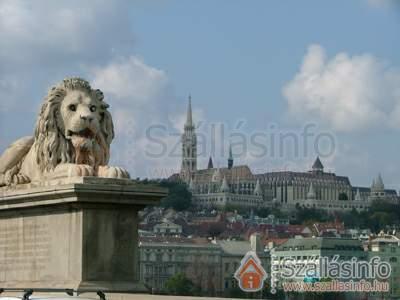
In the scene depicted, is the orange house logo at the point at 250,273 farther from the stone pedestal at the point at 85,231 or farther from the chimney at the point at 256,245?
the stone pedestal at the point at 85,231

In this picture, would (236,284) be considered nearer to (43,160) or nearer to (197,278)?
(197,278)

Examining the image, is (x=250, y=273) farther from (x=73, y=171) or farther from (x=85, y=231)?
(x=85, y=231)

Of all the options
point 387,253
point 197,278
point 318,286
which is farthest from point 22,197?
point 387,253

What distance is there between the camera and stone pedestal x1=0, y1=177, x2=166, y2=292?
57.5 feet

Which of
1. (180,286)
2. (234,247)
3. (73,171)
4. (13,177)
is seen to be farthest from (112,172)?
(234,247)

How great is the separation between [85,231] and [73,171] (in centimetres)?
88

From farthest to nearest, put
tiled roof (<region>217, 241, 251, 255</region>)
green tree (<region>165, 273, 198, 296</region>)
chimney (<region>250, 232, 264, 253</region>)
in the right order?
1. chimney (<region>250, 232, 264, 253</region>)
2. tiled roof (<region>217, 241, 251, 255</region>)
3. green tree (<region>165, 273, 198, 296</region>)

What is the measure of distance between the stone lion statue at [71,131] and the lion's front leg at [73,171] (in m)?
0.02

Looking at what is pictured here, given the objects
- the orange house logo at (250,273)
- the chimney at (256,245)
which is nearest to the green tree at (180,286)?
the orange house logo at (250,273)

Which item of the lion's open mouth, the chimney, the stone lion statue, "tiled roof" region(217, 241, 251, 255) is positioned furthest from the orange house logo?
the lion's open mouth

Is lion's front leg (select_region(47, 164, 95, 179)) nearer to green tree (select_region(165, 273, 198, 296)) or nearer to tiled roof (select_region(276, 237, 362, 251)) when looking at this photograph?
green tree (select_region(165, 273, 198, 296))

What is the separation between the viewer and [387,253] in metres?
180

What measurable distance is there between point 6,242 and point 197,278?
5712 inches

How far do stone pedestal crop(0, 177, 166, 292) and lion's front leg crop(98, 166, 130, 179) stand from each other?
0.46ft
